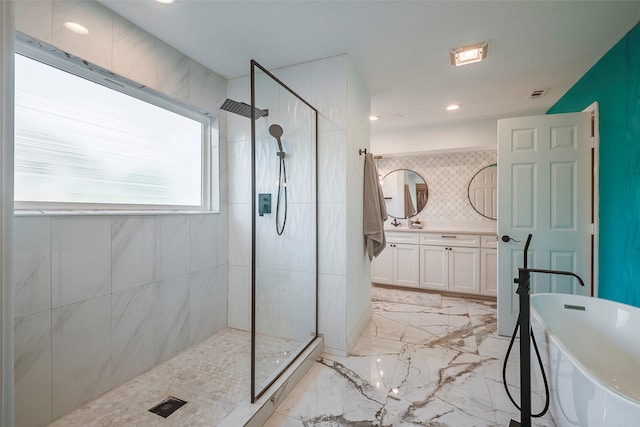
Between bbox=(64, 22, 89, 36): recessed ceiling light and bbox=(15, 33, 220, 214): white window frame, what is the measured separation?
0.48 feet

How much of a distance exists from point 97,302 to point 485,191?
4.57m

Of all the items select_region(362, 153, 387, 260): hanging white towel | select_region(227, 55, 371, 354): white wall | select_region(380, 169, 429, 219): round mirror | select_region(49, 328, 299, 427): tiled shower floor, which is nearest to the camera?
select_region(49, 328, 299, 427): tiled shower floor

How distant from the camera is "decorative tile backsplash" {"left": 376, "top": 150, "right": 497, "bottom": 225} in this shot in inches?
162

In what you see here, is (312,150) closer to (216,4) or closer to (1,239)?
(216,4)

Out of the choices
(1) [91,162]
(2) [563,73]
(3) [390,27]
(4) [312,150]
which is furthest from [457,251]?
(1) [91,162]

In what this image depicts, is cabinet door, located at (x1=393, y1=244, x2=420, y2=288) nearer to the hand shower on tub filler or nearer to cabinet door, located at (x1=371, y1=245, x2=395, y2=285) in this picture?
cabinet door, located at (x1=371, y1=245, x2=395, y2=285)

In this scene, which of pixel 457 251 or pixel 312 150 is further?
pixel 457 251

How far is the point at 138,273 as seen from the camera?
1.92 meters

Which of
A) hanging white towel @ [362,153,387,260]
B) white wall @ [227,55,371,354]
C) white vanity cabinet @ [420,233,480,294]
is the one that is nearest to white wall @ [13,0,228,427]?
white wall @ [227,55,371,354]

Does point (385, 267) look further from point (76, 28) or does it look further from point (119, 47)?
point (76, 28)

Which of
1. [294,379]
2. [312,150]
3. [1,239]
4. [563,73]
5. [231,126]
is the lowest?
[294,379]

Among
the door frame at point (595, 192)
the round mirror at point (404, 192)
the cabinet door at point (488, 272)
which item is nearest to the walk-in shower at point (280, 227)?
the door frame at point (595, 192)

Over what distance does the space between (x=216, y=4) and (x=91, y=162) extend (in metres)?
1.25

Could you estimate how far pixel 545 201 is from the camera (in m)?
2.53
